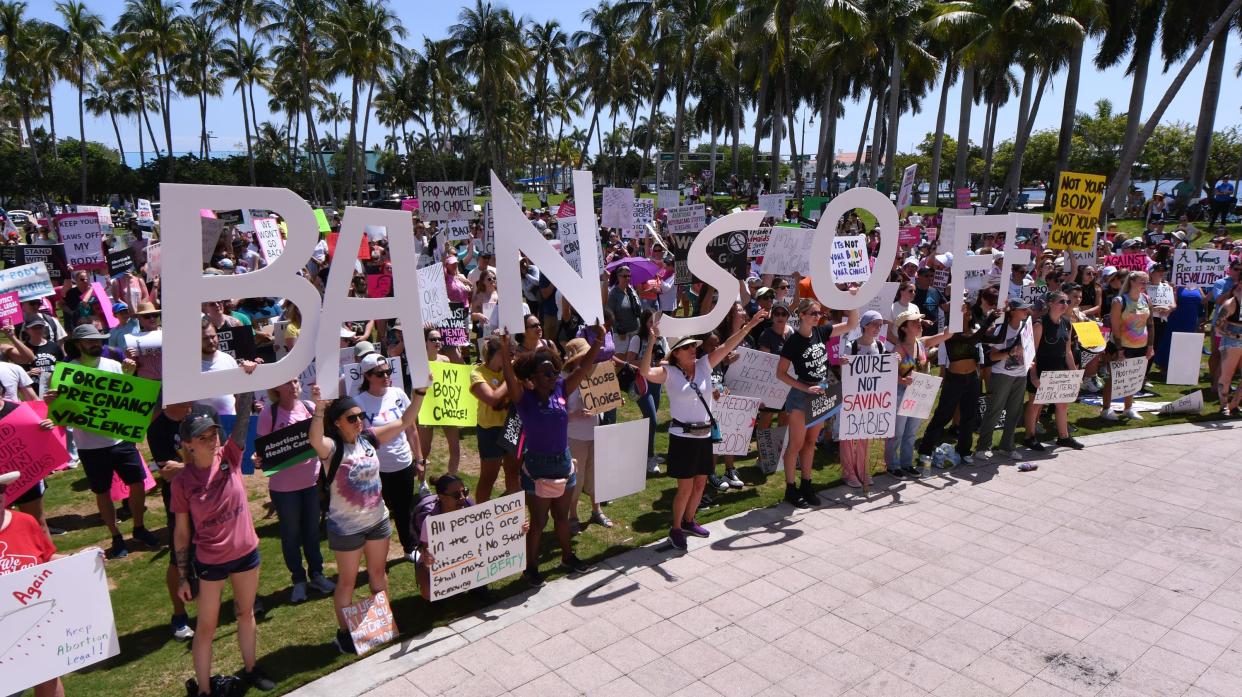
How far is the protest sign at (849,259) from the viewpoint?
1005cm

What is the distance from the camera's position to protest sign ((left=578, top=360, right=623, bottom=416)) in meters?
6.34

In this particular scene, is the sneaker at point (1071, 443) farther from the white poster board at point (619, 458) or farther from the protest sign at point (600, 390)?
the protest sign at point (600, 390)

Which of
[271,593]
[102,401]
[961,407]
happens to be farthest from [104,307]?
[961,407]

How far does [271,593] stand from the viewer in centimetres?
574

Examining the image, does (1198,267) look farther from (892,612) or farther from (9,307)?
(9,307)

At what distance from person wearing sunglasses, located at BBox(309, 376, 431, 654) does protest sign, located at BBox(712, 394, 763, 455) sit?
3514mm

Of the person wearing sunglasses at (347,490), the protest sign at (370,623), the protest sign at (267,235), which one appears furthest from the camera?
the protest sign at (267,235)

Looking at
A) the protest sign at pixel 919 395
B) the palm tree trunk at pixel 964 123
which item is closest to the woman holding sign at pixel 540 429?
the protest sign at pixel 919 395

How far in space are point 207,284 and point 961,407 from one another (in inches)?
290

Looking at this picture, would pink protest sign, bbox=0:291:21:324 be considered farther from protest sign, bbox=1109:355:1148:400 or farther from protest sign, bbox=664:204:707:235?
protest sign, bbox=1109:355:1148:400

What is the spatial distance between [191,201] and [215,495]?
1555 mm

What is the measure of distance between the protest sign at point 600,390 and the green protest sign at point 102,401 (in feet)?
10.1

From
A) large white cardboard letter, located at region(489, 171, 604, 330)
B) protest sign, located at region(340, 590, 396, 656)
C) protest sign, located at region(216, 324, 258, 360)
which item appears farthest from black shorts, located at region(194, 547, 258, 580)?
protest sign, located at region(216, 324, 258, 360)

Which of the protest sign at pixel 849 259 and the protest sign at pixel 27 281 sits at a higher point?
the protest sign at pixel 849 259
